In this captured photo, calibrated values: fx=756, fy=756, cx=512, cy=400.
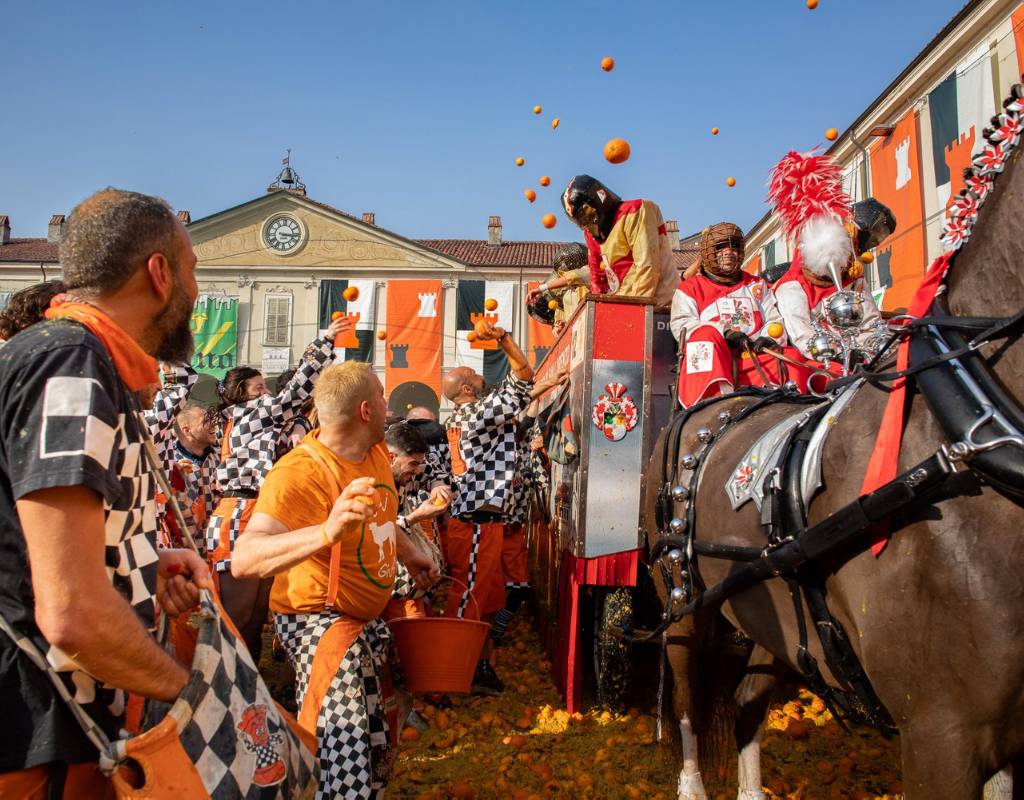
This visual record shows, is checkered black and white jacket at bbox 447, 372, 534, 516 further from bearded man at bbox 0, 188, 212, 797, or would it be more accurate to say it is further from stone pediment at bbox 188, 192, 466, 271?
stone pediment at bbox 188, 192, 466, 271

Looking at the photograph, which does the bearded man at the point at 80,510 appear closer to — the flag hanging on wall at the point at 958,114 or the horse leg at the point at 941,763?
the horse leg at the point at 941,763

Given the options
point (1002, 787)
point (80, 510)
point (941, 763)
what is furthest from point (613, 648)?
point (80, 510)

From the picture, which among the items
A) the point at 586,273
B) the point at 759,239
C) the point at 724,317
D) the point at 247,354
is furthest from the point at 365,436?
the point at 247,354

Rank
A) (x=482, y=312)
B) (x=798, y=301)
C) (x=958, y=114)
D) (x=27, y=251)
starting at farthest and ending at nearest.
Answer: (x=27, y=251) < (x=482, y=312) < (x=958, y=114) < (x=798, y=301)

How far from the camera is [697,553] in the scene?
10.7 feet

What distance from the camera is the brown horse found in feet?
6.09

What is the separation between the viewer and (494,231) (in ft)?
138

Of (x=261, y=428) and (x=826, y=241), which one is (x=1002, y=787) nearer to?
(x=826, y=241)

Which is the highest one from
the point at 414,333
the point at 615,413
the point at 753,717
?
the point at 414,333

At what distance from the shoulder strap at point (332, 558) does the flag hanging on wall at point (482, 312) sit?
1114 inches

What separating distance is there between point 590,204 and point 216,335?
1254 inches

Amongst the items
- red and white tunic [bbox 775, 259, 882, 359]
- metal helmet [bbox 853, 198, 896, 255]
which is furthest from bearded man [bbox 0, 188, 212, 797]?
metal helmet [bbox 853, 198, 896, 255]

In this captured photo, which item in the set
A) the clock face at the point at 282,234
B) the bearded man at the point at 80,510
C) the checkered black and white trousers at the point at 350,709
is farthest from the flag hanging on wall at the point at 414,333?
the bearded man at the point at 80,510

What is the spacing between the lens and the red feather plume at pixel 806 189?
3.74m
